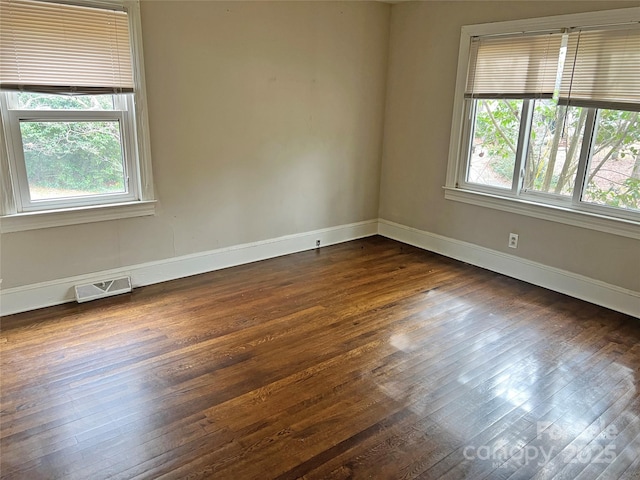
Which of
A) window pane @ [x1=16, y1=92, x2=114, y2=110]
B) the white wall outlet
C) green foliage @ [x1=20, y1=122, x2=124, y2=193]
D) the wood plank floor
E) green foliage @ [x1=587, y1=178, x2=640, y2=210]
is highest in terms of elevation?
window pane @ [x1=16, y1=92, x2=114, y2=110]

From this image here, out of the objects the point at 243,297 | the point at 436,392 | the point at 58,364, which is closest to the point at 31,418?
the point at 58,364

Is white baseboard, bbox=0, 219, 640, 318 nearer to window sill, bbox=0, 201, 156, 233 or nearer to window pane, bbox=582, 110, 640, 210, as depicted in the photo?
window sill, bbox=0, 201, 156, 233

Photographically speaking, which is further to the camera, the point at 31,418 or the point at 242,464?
the point at 31,418

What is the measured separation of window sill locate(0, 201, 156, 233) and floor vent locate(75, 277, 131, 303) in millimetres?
479

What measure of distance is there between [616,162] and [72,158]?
154 inches

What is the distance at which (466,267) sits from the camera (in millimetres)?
4270

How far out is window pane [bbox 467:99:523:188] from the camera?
3.92 m

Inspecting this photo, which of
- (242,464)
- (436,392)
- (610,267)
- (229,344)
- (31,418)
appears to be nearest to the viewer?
(242,464)

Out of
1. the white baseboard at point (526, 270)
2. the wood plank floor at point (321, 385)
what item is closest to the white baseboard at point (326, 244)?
the white baseboard at point (526, 270)

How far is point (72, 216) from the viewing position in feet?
10.6

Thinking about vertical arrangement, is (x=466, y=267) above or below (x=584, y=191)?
below

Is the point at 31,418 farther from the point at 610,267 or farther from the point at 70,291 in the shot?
the point at 610,267

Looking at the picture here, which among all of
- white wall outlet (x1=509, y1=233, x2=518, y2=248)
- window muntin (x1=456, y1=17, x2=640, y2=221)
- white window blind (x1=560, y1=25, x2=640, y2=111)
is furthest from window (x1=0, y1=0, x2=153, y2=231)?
white window blind (x1=560, y1=25, x2=640, y2=111)

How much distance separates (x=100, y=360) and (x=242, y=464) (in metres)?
1.21
